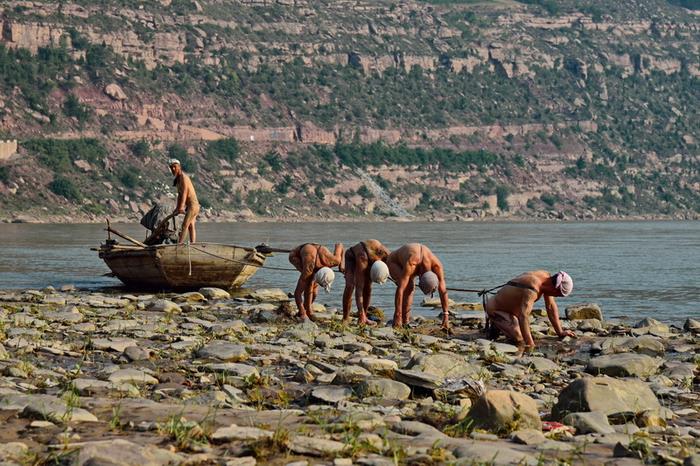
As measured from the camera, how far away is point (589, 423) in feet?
35.3

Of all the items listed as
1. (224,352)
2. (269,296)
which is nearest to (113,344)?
(224,352)

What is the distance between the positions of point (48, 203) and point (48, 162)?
30.8 ft

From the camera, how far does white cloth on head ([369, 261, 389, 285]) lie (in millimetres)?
19359

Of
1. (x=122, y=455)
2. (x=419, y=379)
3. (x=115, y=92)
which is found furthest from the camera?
(x=115, y=92)

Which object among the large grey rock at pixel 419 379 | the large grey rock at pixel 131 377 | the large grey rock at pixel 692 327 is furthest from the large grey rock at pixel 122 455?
the large grey rock at pixel 692 327

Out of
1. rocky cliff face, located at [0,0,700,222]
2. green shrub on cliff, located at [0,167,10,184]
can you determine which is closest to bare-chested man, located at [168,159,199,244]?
green shrub on cliff, located at [0,167,10,184]

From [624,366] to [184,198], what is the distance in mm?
12823

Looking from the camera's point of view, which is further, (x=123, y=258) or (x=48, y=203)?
(x=48, y=203)

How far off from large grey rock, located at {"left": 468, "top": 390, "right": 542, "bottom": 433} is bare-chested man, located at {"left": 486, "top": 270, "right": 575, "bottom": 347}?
690cm

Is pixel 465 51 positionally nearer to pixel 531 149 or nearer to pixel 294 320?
pixel 531 149

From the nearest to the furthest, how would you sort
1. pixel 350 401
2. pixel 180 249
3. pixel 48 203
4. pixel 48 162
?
pixel 350 401 → pixel 180 249 → pixel 48 203 → pixel 48 162

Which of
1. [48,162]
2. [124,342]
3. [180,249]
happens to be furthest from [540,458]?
[48,162]

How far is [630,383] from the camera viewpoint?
12.2 meters

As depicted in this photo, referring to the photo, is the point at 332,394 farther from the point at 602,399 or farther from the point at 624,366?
the point at 624,366
